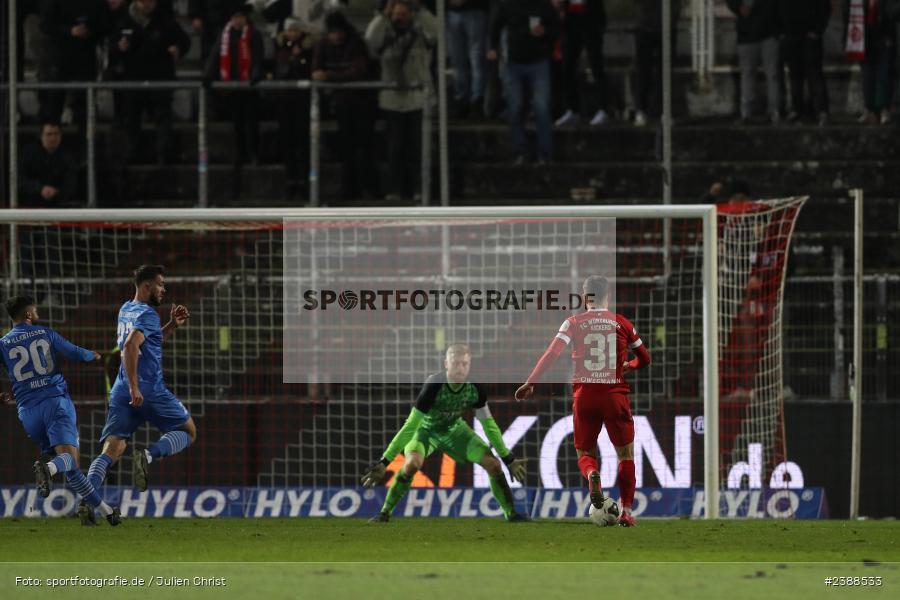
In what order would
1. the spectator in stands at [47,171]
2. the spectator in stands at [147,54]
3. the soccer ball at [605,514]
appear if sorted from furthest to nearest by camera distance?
the spectator in stands at [147,54], the spectator in stands at [47,171], the soccer ball at [605,514]

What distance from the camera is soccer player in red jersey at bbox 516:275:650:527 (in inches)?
480

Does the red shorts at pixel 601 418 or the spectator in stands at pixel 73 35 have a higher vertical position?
the spectator in stands at pixel 73 35

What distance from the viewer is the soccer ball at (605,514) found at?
40.5 feet

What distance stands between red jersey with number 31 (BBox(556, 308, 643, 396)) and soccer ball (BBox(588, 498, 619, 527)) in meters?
0.82

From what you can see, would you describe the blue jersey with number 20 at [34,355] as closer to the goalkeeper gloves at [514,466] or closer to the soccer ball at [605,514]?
the goalkeeper gloves at [514,466]

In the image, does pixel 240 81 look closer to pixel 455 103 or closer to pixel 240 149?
pixel 240 149

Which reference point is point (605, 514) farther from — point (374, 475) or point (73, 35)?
point (73, 35)

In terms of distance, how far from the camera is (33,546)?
11000 mm

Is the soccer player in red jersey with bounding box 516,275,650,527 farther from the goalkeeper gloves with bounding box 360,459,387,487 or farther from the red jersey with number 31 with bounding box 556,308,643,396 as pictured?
the goalkeeper gloves with bounding box 360,459,387,487

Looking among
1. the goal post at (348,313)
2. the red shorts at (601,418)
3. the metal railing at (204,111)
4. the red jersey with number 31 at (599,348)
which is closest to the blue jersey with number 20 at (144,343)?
the goal post at (348,313)

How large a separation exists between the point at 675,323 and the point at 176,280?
488 cm

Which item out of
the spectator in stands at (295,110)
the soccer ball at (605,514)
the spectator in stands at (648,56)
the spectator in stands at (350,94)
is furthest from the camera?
the spectator in stands at (648,56)

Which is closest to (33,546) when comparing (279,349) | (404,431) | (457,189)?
(404,431)

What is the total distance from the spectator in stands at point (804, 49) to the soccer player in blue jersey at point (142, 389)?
28.6 ft
